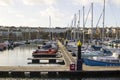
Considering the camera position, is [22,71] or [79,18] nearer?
[22,71]

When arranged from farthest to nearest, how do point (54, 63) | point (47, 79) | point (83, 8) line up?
1. point (83, 8)
2. point (54, 63)
3. point (47, 79)

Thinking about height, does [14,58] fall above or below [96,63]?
below

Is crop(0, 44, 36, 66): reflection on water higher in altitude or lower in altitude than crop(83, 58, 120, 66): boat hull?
lower

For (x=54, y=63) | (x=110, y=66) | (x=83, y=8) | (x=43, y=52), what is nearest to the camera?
(x=110, y=66)

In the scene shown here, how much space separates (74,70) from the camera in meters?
34.1

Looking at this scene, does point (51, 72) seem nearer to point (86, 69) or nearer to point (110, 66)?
point (86, 69)

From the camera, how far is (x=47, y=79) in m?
33.7

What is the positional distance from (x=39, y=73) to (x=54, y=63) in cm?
1591

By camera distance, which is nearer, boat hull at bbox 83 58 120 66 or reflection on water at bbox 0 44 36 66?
boat hull at bbox 83 58 120 66

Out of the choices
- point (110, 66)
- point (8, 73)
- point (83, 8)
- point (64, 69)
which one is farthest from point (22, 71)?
point (83, 8)

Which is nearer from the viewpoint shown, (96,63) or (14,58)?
(96,63)

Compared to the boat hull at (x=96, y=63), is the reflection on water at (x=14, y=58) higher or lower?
Answer: lower

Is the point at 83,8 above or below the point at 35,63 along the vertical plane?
above

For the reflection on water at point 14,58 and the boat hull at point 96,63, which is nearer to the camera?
the boat hull at point 96,63
